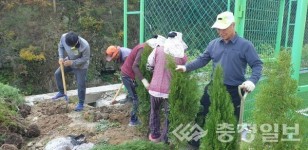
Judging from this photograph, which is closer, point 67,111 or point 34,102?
point 67,111

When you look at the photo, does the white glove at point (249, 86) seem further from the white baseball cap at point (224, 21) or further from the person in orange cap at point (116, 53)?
the person in orange cap at point (116, 53)

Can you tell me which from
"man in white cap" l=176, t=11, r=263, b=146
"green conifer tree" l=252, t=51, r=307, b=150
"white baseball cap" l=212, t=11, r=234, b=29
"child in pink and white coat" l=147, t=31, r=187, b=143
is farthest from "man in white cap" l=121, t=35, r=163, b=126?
"green conifer tree" l=252, t=51, r=307, b=150

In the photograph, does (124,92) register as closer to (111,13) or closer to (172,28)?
(172,28)

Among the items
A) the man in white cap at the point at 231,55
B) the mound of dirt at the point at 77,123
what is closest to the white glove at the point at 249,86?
the man in white cap at the point at 231,55

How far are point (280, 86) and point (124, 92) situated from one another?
5201mm

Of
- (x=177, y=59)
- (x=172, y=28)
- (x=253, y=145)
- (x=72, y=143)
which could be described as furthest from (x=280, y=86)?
(x=172, y=28)

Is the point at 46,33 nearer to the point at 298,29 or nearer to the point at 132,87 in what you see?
the point at 132,87

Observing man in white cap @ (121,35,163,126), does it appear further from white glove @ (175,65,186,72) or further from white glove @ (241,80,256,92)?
white glove @ (241,80,256,92)

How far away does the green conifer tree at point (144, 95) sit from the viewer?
15.0ft

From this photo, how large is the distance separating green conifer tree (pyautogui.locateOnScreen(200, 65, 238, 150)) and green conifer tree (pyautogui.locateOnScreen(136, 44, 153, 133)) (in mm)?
1731

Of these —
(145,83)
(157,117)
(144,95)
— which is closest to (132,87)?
(144,95)

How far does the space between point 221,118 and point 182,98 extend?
91 cm

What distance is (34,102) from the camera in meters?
7.23

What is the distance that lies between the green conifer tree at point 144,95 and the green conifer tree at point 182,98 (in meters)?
0.82
